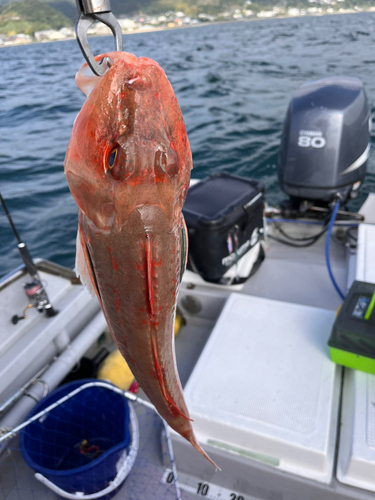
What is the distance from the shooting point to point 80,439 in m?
2.37

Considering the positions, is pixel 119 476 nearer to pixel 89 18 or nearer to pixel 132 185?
pixel 132 185

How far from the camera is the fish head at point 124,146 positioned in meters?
0.73

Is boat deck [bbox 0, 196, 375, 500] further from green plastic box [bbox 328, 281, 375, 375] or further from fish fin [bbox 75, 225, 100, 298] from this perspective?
fish fin [bbox 75, 225, 100, 298]

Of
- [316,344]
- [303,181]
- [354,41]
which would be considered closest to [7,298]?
[316,344]

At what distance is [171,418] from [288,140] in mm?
3224

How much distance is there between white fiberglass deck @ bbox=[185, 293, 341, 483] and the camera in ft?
5.41

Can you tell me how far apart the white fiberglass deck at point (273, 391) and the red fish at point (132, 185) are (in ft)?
3.78

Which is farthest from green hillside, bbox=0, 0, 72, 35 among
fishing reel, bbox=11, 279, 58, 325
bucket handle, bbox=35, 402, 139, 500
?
bucket handle, bbox=35, 402, 139, 500

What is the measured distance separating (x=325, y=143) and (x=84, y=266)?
318 centimetres

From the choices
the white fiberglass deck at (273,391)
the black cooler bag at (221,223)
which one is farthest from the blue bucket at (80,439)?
the black cooler bag at (221,223)

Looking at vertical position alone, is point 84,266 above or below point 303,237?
above

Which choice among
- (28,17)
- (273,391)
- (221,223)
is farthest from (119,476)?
(28,17)

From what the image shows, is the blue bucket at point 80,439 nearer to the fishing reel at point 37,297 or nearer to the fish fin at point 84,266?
the fishing reel at point 37,297

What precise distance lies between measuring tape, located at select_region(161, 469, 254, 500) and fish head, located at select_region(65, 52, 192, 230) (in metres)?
1.83
